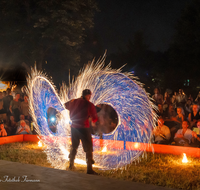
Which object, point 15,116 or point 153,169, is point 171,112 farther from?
point 15,116

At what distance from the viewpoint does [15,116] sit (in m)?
12.4

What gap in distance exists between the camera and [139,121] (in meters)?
9.77

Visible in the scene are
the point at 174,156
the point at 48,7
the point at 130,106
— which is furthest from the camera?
the point at 48,7

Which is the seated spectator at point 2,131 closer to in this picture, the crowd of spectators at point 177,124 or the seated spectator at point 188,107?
the crowd of spectators at point 177,124

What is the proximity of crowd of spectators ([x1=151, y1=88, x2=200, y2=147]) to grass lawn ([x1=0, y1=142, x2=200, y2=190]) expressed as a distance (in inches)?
35.8

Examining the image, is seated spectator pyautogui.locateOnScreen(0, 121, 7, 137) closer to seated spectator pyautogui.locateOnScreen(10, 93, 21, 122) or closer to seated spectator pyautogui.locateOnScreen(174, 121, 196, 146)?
seated spectator pyautogui.locateOnScreen(10, 93, 21, 122)

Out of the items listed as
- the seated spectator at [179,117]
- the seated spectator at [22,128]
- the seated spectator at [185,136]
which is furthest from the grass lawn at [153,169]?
the seated spectator at [22,128]

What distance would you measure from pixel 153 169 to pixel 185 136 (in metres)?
2.65

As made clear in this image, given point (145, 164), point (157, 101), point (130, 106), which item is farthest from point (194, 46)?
point (145, 164)

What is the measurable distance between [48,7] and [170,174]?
18.3 m

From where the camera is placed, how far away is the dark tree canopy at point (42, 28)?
21.9 m

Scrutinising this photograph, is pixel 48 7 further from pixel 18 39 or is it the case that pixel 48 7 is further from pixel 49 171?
pixel 49 171

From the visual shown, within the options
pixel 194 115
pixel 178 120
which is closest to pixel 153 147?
pixel 178 120

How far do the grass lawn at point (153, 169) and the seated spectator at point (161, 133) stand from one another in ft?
2.90
